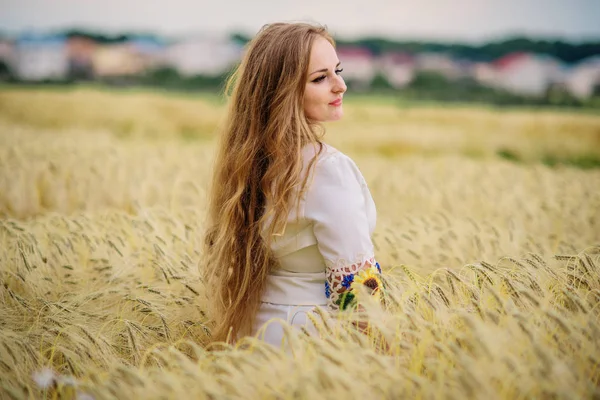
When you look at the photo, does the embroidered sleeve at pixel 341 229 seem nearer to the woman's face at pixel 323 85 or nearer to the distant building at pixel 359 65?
the woman's face at pixel 323 85

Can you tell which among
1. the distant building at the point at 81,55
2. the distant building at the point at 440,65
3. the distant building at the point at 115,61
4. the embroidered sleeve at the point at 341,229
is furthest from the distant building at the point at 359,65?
the embroidered sleeve at the point at 341,229

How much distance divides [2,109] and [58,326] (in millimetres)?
17491

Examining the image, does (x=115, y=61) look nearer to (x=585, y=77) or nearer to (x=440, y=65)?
(x=440, y=65)

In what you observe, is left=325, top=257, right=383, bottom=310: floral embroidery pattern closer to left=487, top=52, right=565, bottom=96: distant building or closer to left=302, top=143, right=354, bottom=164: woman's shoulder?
left=302, top=143, right=354, bottom=164: woman's shoulder

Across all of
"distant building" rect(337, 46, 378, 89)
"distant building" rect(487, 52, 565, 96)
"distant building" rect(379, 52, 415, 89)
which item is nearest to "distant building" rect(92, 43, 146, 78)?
"distant building" rect(337, 46, 378, 89)

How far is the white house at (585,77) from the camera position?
21672 millimetres

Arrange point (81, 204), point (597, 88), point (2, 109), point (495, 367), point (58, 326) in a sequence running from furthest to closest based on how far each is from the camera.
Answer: point (597, 88)
point (2, 109)
point (81, 204)
point (58, 326)
point (495, 367)

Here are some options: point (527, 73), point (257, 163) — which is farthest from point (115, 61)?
point (257, 163)

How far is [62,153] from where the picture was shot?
7477mm

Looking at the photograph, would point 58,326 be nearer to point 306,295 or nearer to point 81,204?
point 306,295

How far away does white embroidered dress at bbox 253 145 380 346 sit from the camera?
7.57ft

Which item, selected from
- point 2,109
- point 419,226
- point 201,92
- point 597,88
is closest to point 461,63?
point 597,88

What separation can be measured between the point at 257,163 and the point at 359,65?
31.5 metres

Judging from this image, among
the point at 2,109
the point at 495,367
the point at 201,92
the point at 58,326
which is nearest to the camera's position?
the point at 495,367
